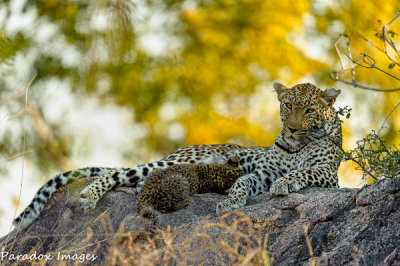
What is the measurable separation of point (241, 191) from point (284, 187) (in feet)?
2.41

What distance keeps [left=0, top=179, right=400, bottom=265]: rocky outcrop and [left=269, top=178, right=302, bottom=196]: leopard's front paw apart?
90 millimetres

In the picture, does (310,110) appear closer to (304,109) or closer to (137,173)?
(304,109)

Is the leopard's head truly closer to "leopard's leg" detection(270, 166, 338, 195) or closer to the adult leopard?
the adult leopard

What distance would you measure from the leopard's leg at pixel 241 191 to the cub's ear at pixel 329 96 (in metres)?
1.51

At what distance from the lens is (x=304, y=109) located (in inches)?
400

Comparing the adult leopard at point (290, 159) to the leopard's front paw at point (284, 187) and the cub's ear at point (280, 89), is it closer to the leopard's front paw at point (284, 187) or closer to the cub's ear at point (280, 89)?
the cub's ear at point (280, 89)

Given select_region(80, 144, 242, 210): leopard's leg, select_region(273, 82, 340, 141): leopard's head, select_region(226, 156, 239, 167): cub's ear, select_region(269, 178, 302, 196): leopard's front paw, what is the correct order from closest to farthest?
select_region(269, 178, 302, 196): leopard's front paw < select_region(80, 144, 242, 210): leopard's leg < select_region(273, 82, 340, 141): leopard's head < select_region(226, 156, 239, 167): cub's ear

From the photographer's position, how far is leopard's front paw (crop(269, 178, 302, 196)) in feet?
28.2

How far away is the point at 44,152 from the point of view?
17141 millimetres

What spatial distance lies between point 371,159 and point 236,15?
50.1 feet

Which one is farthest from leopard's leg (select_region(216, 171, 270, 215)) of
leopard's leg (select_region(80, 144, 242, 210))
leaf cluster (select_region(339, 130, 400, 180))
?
leopard's leg (select_region(80, 144, 242, 210))

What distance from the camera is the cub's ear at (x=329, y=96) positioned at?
10375 millimetres

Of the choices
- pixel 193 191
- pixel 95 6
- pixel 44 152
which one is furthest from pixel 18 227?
pixel 44 152

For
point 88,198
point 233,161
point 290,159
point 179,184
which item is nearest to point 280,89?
point 290,159
